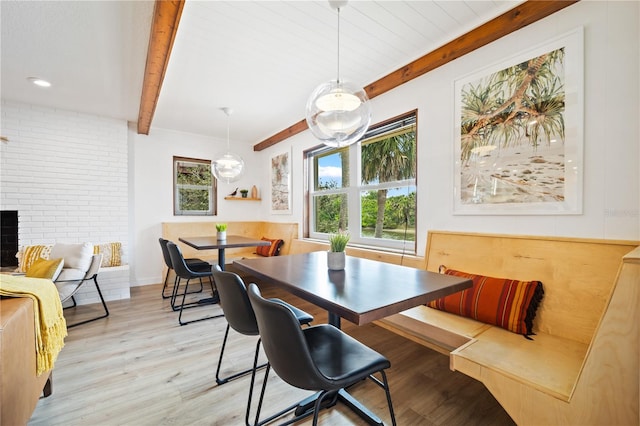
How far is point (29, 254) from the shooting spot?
3516 mm

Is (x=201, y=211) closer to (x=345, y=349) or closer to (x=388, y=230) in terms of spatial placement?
(x=388, y=230)

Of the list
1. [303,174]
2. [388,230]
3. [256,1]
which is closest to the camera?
[256,1]

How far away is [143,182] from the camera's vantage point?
15.1 ft

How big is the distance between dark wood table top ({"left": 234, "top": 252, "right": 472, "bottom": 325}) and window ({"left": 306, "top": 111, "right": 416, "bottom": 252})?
1169 millimetres

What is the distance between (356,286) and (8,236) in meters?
4.60

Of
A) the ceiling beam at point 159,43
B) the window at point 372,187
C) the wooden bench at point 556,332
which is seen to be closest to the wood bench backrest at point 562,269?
the wooden bench at point 556,332

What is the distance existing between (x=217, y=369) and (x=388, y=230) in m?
2.09

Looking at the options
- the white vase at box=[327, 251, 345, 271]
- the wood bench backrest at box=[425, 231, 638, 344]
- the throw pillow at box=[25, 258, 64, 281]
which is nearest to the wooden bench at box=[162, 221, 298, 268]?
the throw pillow at box=[25, 258, 64, 281]

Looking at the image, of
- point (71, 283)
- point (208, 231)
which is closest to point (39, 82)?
point (71, 283)

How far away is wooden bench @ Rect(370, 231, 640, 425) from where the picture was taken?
3.50ft

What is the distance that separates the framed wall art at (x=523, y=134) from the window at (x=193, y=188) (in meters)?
4.24

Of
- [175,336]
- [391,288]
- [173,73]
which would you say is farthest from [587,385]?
[173,73]

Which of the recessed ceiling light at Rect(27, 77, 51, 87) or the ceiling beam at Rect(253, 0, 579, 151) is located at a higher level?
the recessed ceiling light at Rect(27, 77, 51, 87)

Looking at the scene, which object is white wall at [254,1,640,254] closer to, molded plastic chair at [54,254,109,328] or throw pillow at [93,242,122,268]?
molded plastic chair at [54,254,109,328]
